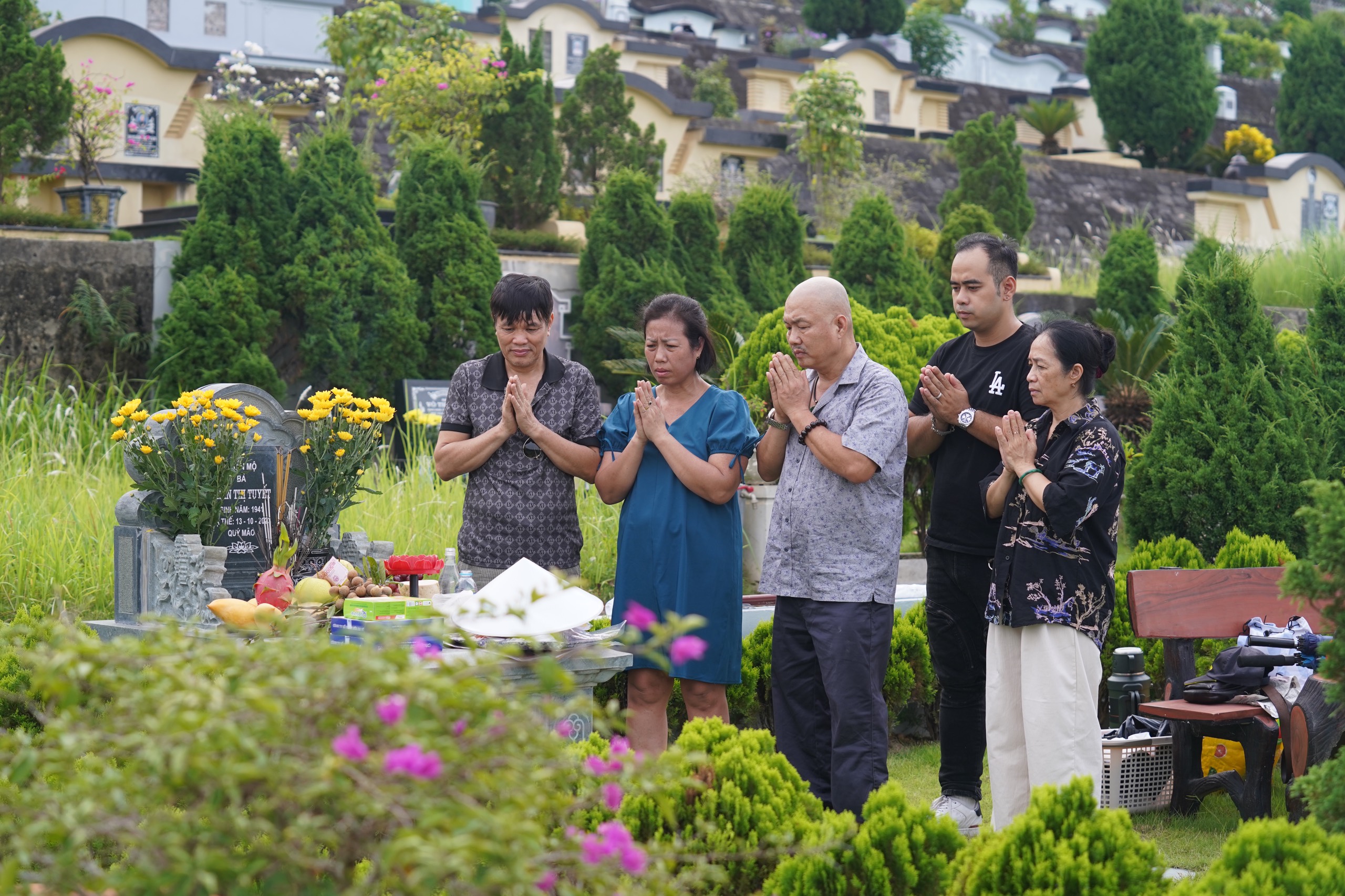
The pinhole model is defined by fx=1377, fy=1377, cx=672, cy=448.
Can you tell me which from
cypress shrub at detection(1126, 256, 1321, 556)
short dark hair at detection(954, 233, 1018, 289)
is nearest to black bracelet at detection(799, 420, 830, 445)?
short dark hair at detection(954, 233, 1018, 289)

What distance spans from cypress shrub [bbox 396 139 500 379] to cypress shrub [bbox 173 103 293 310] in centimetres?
121

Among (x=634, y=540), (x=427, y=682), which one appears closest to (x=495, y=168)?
(x=634, y=540)

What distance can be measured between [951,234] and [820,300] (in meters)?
10.7

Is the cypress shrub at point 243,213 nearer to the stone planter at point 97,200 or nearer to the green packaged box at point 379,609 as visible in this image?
the stone planter at point 97,200

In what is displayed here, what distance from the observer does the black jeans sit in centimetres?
418

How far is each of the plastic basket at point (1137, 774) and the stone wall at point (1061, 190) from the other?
1489 centimetres

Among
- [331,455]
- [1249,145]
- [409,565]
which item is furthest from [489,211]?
[1249,145]

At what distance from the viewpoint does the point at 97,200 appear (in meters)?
12.1

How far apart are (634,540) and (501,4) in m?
21.6

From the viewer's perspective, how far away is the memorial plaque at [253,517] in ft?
15.9

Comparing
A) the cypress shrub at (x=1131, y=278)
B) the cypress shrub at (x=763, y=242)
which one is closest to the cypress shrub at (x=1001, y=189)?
the cypress shrub at (x=1131, y=278)

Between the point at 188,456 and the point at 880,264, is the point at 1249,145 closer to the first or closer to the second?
the point at 880,264

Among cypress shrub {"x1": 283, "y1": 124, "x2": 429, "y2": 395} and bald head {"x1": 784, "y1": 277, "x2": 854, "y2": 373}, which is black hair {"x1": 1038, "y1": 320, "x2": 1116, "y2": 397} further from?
cypress shrub {"x1": 283, "y1": 124, "x2": 429, "y2": 395}

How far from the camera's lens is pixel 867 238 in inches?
505
